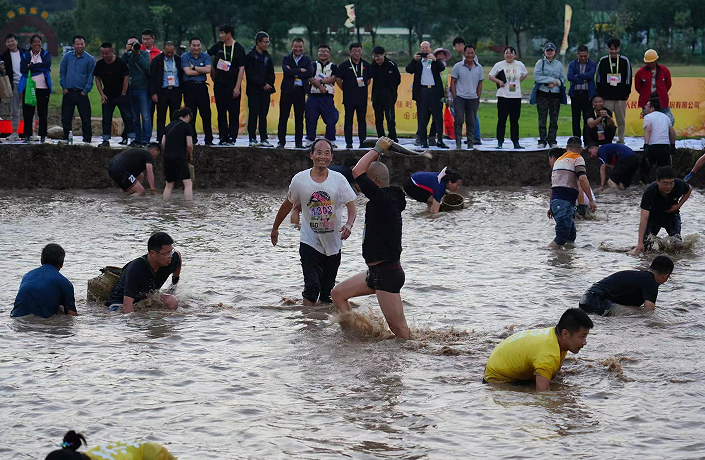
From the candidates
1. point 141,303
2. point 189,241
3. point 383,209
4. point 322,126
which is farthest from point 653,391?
point 322,126

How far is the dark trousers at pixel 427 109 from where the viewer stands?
19.3 metres

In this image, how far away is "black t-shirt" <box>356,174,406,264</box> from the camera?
855 cm

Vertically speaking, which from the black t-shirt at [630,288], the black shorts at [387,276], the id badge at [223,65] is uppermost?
the id badge at [223,65]

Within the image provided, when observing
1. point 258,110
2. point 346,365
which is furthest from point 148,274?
point 258,110

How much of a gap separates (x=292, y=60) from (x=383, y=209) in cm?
1061

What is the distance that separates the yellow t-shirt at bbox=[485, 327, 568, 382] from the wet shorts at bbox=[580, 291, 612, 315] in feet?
7.95

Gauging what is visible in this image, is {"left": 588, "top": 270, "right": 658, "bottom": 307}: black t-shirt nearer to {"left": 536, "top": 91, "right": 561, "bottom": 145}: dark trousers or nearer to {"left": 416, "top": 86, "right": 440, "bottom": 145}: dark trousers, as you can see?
{"left": 416, "top": 86, "right": 440, "bottom": 145}: dark trousers

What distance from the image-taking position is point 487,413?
7195mm

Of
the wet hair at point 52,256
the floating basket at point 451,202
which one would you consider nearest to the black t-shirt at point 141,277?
the wet hair at point 52,256

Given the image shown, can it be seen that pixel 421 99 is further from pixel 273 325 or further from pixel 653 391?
pixel 653 391

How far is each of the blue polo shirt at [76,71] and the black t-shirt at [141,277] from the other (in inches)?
384

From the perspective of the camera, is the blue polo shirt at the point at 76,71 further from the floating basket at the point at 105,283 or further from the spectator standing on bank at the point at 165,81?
the floating basket at the point at 105,283

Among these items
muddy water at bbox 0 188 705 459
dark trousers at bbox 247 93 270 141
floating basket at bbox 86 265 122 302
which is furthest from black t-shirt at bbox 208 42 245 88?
floating basket at bbox 86 265 122 302

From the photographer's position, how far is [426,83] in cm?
1925
